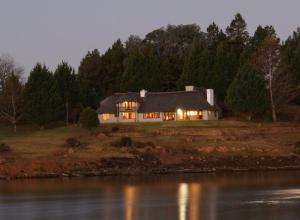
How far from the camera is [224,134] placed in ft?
313

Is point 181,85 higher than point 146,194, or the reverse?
point 181,85

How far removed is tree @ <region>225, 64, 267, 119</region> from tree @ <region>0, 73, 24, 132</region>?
114 feet

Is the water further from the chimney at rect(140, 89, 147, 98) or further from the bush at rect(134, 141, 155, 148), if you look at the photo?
the chimney at rect(140, 89, 147, 98)

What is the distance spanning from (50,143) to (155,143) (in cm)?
1446

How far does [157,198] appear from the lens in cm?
5253

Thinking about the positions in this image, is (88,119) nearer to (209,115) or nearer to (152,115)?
(152,115)

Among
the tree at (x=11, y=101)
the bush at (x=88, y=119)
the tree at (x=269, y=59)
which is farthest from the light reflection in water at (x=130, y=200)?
the tree at (x=269, y=59)

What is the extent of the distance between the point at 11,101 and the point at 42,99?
6.97 metres

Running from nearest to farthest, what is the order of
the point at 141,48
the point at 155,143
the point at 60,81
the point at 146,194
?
the point at 146,194
the point at 155,143
the point at 60,81
the point at 141,48

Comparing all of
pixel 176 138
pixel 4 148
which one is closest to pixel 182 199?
pixel 4 148

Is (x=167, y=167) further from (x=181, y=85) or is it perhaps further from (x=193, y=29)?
(x=193, y=29)

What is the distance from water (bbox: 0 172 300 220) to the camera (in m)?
43.6

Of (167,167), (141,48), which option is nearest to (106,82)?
Answer: (141,48)

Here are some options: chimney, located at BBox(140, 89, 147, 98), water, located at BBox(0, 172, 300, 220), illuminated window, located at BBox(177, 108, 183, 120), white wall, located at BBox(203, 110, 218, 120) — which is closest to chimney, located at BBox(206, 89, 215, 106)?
white wall, located at BBox(203, 110, 218, 120)
